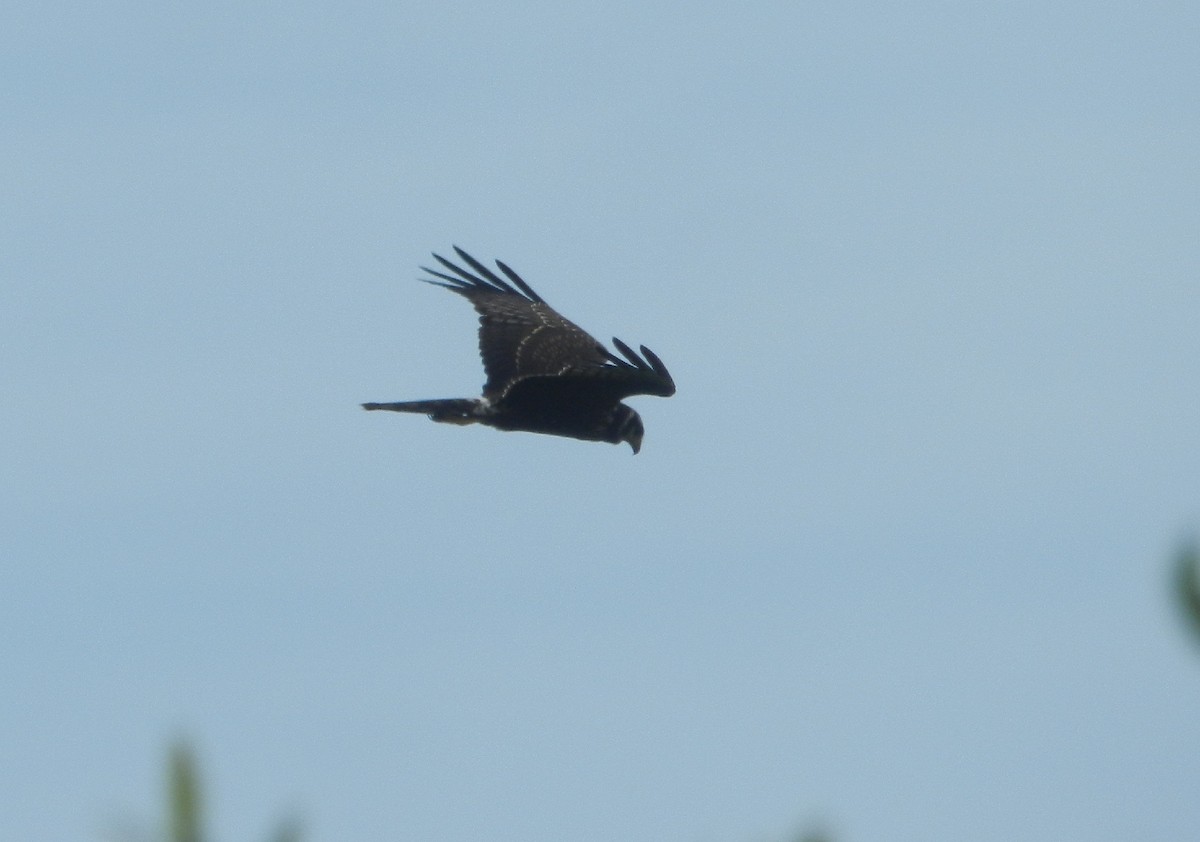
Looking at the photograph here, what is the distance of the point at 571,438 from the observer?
14492 mm

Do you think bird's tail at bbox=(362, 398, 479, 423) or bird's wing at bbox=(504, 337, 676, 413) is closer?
bird's wing at bbox=(504, 337, 676, 413)

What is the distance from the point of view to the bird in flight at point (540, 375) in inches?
527

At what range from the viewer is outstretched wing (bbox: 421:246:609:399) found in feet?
49.1

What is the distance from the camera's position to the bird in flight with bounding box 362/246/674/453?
527 inches

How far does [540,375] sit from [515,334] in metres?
1.85

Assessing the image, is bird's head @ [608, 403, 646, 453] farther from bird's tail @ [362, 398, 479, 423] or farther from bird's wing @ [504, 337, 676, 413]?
bird's tail @ [362, 398, 479, 423]

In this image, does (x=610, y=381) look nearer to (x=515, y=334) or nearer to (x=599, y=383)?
(x=599, y=383)

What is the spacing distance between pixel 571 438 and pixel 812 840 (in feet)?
36.0

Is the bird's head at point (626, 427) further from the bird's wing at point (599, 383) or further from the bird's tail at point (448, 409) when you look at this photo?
the bird's tail at point (448, 409)

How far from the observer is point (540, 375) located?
1379 cm

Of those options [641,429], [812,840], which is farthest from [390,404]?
[812,840]

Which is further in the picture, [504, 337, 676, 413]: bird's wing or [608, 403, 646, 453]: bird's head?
[608, 403, 646, 453]: bird's head

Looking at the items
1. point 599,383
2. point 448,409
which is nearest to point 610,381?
point 599,383

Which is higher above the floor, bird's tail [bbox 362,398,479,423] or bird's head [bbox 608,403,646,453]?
bird's tail [bbox 362,398,479,423]
